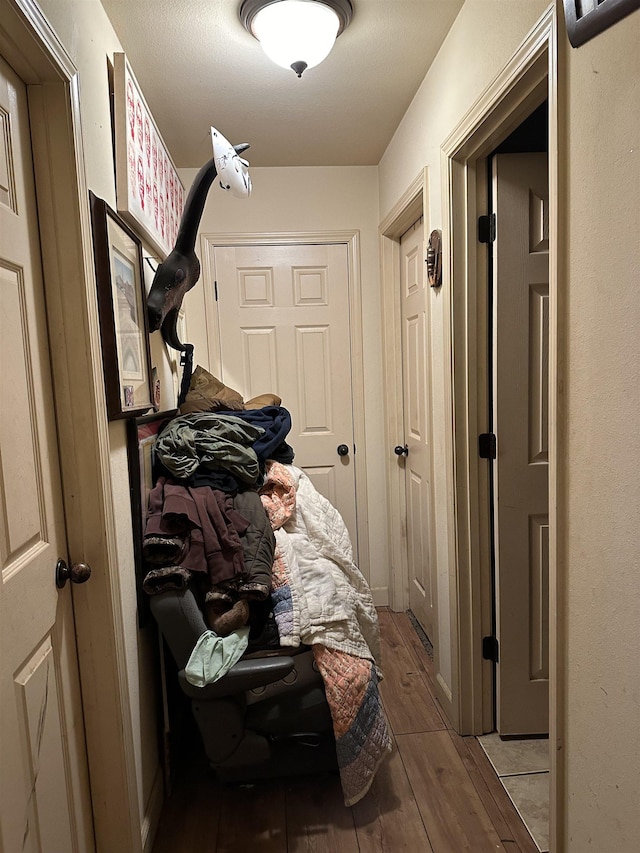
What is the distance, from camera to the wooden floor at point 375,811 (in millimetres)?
1482

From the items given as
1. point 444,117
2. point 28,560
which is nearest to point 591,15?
point 444,117

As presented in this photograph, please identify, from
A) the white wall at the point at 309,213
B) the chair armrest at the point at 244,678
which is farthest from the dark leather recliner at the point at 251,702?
the white wall at the point at 309,213

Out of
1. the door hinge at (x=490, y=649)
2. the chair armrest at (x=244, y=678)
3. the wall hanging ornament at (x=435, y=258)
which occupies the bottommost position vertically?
the door hinge at (x=490, y=649)

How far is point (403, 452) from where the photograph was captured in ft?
9.05

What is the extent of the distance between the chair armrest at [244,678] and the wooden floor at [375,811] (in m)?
0.47

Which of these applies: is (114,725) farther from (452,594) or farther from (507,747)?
(507,747)

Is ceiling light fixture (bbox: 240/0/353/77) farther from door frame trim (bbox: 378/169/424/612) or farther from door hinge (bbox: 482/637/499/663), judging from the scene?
door hinge (bbox: 482/637/499/663)

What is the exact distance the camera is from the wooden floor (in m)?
1.48

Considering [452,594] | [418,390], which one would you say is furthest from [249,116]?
[452,594]

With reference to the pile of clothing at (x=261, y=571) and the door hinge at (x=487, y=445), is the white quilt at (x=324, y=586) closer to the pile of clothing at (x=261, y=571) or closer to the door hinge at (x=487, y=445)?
the pile of clothing at (x=261, y=571)

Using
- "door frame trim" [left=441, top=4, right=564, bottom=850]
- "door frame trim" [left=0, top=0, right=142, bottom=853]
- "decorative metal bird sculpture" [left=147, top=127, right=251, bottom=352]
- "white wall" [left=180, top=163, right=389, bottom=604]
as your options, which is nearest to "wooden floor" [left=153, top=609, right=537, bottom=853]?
"door frame trim" [left=441, top=4, right=564, bottom=850]

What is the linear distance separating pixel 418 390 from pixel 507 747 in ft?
4.84

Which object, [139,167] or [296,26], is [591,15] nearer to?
[296,26]

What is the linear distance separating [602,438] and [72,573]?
1.19 meters
